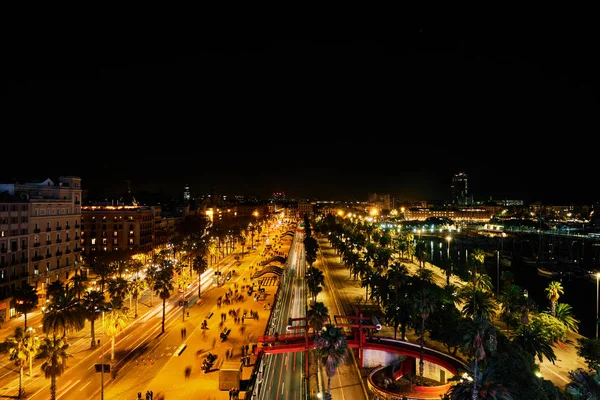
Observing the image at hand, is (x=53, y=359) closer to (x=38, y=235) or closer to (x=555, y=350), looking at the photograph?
(x=38, y=235)

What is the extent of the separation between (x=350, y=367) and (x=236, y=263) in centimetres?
7918

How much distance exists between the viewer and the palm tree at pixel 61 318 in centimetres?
3912

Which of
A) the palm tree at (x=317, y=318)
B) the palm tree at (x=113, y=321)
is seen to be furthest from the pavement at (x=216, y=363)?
the palm tree at (x=317, y=318)

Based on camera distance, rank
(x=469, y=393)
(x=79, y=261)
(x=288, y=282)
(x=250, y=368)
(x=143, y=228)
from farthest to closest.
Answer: (x=143, y=228)
(x=288, y=282)
(x=79, y=261)
(x=250, y=368)
(x=469, y=393)

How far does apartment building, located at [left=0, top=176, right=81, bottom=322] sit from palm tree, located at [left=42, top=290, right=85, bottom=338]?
950 inches

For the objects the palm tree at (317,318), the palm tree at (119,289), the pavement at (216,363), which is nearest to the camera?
the pavement at (216,363)

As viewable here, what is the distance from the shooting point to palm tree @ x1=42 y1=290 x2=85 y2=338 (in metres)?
39.1

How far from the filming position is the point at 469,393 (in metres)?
22.5

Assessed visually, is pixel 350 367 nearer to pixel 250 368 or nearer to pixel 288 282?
pixel 250 368

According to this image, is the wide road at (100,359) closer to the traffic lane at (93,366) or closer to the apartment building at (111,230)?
the traffic lane at (93,366)

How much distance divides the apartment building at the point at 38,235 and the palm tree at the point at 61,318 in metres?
24.1

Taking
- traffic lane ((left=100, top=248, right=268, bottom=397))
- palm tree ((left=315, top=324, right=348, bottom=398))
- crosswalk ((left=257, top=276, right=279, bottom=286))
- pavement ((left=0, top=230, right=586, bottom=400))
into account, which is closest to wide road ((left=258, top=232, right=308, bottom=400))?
pavement ((left=0, top=230, right=586, bottom=400))

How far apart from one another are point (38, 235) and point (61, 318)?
120ft

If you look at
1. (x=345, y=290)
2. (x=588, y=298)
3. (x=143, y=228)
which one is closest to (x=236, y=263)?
(x=143, y=228)
